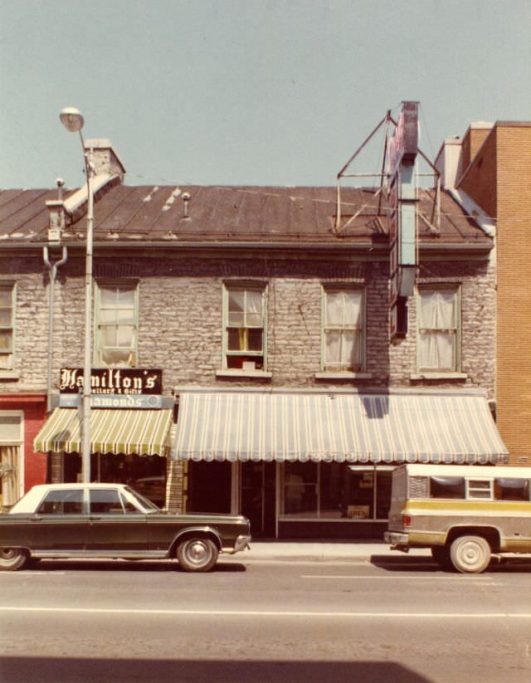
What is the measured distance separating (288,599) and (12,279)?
41.9 feet

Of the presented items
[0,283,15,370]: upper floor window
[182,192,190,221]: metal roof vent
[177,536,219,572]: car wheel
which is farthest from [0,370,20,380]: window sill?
[177,536,219,572]: car wheel

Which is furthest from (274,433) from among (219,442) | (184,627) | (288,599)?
(184,627)

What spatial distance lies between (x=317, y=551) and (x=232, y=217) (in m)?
9.29

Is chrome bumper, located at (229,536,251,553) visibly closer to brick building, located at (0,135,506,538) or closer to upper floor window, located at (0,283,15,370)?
brick building, located at (0,135,506,538)

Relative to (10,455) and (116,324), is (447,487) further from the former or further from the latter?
(10,455)

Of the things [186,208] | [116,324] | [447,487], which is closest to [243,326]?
[116,324]

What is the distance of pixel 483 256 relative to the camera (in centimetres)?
2117

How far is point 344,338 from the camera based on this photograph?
21.3 metres

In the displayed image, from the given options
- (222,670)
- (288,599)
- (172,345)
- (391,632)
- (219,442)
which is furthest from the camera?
(172,345)

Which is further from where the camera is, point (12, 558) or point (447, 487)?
point (447, 487)

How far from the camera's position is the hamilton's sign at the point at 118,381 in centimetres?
2094

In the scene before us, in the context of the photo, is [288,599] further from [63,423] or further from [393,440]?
[63,423]

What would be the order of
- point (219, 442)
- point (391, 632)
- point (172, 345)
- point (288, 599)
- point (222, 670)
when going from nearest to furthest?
point (222, 670) → point (391, 632) → point (288, 599) → point (219, 442) → point (172, 345)

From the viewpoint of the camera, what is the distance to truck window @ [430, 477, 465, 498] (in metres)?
15.7
